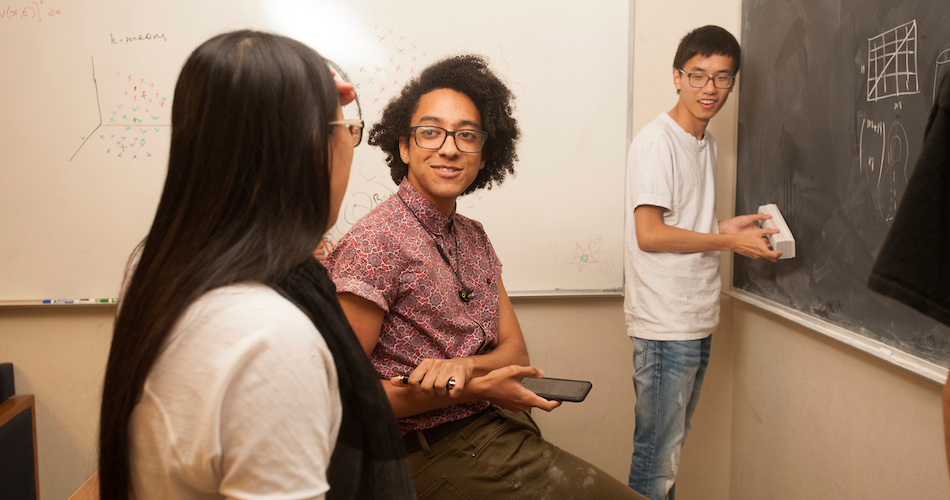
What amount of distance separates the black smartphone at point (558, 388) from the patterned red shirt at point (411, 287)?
0.14 m

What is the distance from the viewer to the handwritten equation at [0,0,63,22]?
1963 mm

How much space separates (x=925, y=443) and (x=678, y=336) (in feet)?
1.98

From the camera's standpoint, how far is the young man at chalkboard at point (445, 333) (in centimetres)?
104

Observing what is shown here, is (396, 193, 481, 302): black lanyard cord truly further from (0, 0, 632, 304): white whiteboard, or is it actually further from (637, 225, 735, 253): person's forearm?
(0, 0, 632, 304): white whiteboard

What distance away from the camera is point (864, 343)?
52.1 inches

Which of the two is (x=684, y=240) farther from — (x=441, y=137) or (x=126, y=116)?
(x=126, y=116)

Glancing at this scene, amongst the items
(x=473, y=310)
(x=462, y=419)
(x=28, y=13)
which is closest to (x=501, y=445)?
(x=462, y=419)

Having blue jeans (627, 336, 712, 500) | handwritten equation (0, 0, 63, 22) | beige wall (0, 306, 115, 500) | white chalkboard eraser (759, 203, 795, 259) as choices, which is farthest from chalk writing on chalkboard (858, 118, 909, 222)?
handwritten equation (0, 0, 63, 22)

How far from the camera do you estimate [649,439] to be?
167 cm

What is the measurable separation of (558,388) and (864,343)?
81 cm

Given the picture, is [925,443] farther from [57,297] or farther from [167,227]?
[57,297]

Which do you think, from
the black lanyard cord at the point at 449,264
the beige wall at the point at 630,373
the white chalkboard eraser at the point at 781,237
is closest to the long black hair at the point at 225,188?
the black lanyard cord at the point at 449,264

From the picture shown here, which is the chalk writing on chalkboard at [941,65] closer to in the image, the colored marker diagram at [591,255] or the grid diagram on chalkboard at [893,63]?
the grid diagram on chalkboard at [893,63]

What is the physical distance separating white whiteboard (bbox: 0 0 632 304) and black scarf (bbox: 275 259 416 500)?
1490mm
